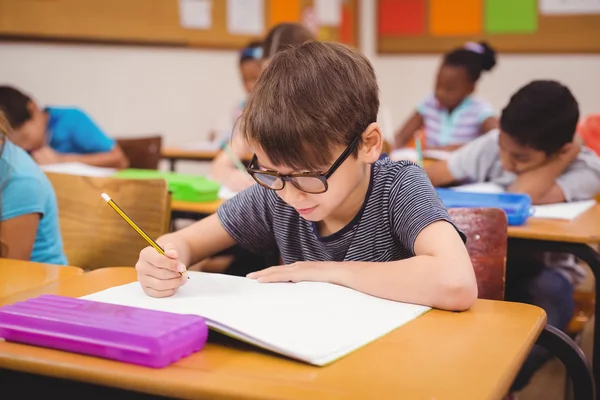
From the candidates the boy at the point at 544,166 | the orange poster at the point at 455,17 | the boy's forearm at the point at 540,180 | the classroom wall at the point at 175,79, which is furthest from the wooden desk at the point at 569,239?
the orange poster at the point at 455,17

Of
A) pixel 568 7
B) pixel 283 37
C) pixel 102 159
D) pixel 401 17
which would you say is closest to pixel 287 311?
pixel 283 37

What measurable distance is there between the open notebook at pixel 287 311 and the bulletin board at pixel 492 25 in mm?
4903

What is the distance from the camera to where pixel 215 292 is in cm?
119

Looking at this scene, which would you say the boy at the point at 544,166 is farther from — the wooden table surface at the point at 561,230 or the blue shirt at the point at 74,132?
the blue shirt at the point at 74,132

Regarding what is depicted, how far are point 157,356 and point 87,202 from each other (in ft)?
3.87

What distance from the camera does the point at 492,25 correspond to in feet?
19.0

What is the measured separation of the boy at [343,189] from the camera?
1190 millimetres

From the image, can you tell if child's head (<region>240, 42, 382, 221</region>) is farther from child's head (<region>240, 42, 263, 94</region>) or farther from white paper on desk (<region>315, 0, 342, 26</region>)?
white paper on desk (<region>315, 0, 342, 26</region>)

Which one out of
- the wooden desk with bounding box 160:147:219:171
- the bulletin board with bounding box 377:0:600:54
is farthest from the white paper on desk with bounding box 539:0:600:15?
the wooden desk with bounding box 160:147:219:171

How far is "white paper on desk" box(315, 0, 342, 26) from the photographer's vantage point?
19.3 ft

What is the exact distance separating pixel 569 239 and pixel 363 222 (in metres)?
0.71

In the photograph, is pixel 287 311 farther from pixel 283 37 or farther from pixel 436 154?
pixel 436 154

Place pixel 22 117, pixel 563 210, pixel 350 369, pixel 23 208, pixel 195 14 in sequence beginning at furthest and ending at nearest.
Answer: pixel 195 14 < pixel 22 117 < pixel 563 210 < pixel 23 208 < pixel 350 369

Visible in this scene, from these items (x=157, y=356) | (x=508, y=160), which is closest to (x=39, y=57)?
(x=508, y=160)
